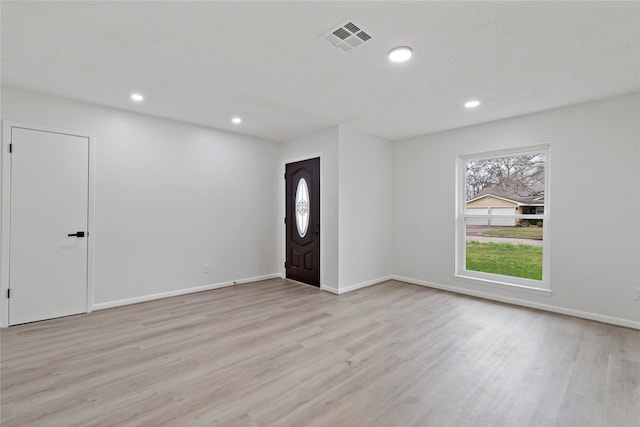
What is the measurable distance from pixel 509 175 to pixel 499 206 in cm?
48

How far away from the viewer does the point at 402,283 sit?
17.2ft

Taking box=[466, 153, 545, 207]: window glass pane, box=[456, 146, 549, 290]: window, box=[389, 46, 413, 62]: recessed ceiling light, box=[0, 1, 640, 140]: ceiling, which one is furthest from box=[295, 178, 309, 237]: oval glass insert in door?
box=[389, 46, 413, 62]: recessed ceiling light

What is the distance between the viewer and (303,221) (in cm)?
524

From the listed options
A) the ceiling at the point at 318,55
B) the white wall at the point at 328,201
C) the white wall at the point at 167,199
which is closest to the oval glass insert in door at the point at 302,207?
the white wall at the point at 328,201

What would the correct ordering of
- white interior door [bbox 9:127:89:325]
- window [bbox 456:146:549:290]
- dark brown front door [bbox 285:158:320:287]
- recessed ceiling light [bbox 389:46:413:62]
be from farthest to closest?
dark brown front door [bbox 285:158:320:287]
window [bbox 456:146:549:290]
white interior door [bbox 9:127:89:325]
recessed ceiling light [bbox 389:46:413:62]

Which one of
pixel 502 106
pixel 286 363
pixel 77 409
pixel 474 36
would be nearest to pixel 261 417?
pixel 286 363

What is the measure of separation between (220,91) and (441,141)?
356 centimetres

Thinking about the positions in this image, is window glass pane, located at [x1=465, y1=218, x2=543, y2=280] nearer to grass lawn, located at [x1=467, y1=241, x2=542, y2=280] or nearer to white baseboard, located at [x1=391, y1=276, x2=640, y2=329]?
grass lawn, located at [x1=467, y1=241, x2=542, y2=280]

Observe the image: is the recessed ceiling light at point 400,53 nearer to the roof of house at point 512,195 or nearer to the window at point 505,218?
the window at point 505,218

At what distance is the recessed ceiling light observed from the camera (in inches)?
95.0

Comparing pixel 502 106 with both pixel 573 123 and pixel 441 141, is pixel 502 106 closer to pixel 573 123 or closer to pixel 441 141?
pixel 573 123

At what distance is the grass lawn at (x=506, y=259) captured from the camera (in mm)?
4070

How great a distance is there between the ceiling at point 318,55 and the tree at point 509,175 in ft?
2.38

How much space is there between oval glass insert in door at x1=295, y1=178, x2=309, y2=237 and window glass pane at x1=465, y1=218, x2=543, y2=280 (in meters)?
2.71
